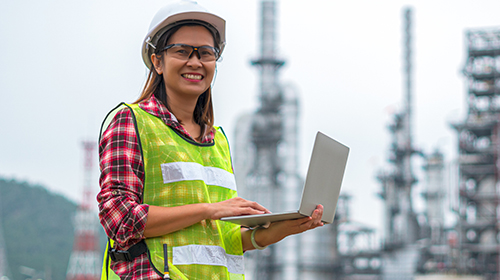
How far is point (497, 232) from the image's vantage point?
28438 millimetres

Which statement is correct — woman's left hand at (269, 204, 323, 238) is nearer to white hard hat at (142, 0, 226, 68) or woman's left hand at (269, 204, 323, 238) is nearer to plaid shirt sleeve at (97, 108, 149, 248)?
plaid shirt sleeve at (97, 108, 149, 248)

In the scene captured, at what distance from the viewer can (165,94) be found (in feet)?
7.39

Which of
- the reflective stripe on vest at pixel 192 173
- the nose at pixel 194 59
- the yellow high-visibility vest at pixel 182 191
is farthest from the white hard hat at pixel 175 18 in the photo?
the reflective stripe on vest at pixel 192 173

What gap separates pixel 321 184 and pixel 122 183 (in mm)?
607

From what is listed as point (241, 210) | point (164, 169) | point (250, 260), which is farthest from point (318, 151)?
point (250, 260)

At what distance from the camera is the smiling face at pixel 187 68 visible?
2174 mm

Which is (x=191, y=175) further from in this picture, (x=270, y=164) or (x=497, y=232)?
(x=497, y=232)

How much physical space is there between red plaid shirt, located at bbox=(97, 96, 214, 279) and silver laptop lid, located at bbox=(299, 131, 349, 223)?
477 mm

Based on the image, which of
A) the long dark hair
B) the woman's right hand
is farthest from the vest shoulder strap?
the woman's right hand

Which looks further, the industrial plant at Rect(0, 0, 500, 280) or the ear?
the industrial plant at Rect(0, 0, 500, 280)

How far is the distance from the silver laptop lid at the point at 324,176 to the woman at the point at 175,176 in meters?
0.06

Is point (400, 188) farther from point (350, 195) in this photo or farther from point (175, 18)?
point (175, 18)

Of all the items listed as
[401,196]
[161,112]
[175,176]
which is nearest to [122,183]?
[175,176]

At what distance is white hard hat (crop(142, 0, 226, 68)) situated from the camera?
7.11ft
